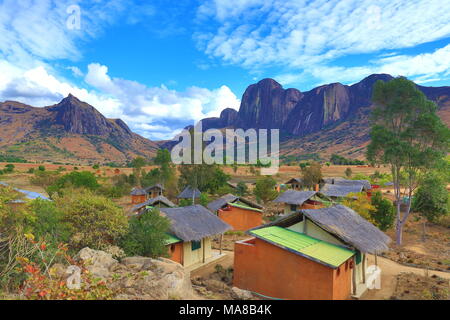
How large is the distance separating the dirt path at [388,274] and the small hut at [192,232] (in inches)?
338

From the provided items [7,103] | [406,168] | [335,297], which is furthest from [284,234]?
[7,103]

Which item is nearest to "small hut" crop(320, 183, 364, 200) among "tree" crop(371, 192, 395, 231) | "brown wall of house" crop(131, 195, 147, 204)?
"tree" crop(371, 192, 395, 231)

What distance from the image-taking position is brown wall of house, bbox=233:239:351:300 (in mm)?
10351

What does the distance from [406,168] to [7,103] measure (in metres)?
207

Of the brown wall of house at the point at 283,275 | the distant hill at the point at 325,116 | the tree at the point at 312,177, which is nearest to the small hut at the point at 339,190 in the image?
the tree at the point at 312,177

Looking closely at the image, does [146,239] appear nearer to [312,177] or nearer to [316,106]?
[312,177]

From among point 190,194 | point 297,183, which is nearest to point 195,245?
point 190,194

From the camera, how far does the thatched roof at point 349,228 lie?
39.0 ft

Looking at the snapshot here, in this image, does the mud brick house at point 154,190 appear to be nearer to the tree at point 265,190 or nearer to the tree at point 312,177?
the tree at point 265,190

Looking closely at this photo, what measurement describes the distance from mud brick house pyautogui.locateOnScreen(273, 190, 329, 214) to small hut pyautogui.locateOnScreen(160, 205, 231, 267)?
14.2 meters

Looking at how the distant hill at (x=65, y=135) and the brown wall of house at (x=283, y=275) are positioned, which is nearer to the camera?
the brown wall of house at (x=283, y=275)

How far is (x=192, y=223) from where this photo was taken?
16.7 metres

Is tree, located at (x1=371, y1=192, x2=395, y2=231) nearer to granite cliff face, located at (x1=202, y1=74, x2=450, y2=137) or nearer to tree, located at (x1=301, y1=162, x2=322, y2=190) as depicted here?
tree, located at (x1=301, y1=162, x2=322, y2=190)
